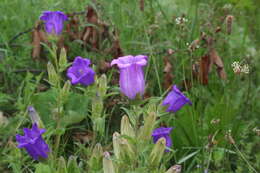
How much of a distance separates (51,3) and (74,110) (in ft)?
2.88

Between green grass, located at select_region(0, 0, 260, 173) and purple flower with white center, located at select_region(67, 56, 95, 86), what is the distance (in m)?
0.03

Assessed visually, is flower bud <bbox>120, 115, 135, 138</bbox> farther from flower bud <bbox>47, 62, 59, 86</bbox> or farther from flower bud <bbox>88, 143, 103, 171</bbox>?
flower bud <bbox>47, 62, 59, 86</bbox>

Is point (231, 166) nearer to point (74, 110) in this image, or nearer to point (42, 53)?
point (74, 110)

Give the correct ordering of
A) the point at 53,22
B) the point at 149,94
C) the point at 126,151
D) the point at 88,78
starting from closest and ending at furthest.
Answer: the point at 126,151 → the point at 88,78 → the point at 53,22 → the point at 149,94

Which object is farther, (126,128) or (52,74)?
(52,74)

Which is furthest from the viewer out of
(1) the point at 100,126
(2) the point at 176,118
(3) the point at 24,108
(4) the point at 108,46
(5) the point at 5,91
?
(4) the point at 108,46

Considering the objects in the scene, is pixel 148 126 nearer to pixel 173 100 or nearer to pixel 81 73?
pixel 173 100

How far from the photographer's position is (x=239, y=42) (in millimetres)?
3541

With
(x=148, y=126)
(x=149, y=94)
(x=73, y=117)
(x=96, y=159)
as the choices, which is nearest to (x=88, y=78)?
(x=96, y=159)

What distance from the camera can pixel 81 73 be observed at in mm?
2039

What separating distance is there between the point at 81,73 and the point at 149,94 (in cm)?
90

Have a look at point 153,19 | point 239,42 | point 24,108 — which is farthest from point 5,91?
point 239,42

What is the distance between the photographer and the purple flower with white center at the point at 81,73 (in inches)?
77.6

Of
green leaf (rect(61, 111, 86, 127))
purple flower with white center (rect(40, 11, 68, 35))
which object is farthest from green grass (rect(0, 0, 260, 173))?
purple flower with white center (rect(40, 11, 68, 35))
